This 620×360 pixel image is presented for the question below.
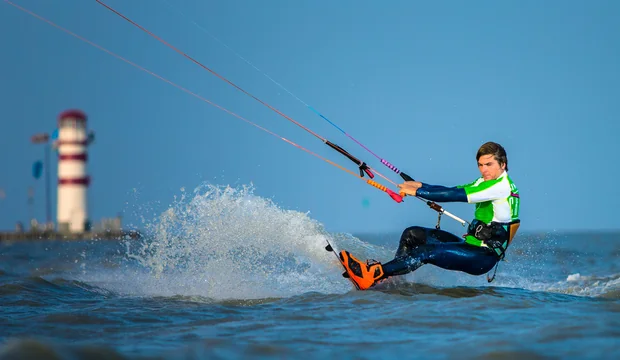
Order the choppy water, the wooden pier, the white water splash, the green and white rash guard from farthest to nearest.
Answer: the wooden pier
the white water splash
the green and white rash guard
the choppy water

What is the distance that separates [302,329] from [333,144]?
3303 millimetres

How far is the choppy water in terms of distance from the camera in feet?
17.9

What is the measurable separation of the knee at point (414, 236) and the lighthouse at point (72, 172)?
51608 millimetres

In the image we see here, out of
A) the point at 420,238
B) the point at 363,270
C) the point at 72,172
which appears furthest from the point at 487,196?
the point at 72,172

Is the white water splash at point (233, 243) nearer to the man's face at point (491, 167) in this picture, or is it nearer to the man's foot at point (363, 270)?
the man's foot at point (363, 270)

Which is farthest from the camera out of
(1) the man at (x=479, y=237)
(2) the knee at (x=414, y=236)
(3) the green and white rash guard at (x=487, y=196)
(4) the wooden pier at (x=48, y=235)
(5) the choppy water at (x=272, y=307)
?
(4) the wooden pier at (x=48, y=235)

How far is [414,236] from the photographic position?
9.30m

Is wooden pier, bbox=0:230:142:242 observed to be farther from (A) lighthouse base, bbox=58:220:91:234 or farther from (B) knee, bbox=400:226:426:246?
(B) knee, bbox=400:226:426:246

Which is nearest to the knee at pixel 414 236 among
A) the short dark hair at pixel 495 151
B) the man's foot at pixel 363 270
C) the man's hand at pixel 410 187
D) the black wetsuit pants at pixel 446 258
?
the black wetsuit pants at pixel 446 258

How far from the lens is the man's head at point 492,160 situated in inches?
348

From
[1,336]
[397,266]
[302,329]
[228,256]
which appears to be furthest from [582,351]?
[228,256]

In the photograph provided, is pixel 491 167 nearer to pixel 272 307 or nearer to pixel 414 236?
pixel 414 236

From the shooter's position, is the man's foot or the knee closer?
the man's foot

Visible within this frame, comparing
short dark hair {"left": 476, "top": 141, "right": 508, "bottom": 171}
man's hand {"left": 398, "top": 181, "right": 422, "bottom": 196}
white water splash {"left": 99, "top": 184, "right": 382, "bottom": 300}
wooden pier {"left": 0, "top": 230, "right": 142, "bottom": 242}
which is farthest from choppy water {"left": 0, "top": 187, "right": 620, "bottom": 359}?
wooden pier {"left": 0, "top": 230, "right": 142, "bottom": 242}
